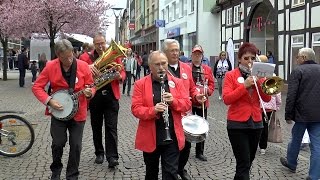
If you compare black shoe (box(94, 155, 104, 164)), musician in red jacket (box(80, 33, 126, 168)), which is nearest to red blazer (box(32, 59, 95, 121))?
musician in red jacket (box(80, 33, 126, 168))

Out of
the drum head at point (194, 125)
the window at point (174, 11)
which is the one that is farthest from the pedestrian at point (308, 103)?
the window at point (174, 11)

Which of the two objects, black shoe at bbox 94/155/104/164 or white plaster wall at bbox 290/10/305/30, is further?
white plaster wall at bbox 290/10/305/30

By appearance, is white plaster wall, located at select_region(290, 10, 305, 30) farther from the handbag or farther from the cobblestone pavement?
the handbag

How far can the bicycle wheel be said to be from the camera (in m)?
7.17

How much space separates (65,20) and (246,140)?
2089 cm

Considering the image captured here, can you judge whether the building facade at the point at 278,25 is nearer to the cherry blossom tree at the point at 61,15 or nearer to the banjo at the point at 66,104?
the cherry blossom tree at the point at 61,15

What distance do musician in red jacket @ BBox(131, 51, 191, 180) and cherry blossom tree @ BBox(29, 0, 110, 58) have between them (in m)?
18.7

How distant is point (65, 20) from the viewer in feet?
80.0

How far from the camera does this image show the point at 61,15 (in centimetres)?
2336

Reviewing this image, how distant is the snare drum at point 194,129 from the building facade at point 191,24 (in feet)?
70.7

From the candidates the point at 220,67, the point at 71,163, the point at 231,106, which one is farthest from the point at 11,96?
the point at 231,106

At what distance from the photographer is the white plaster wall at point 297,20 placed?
1723 cm

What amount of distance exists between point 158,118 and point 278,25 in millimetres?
16007

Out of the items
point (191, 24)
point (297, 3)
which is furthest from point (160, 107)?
point (191, 24)
